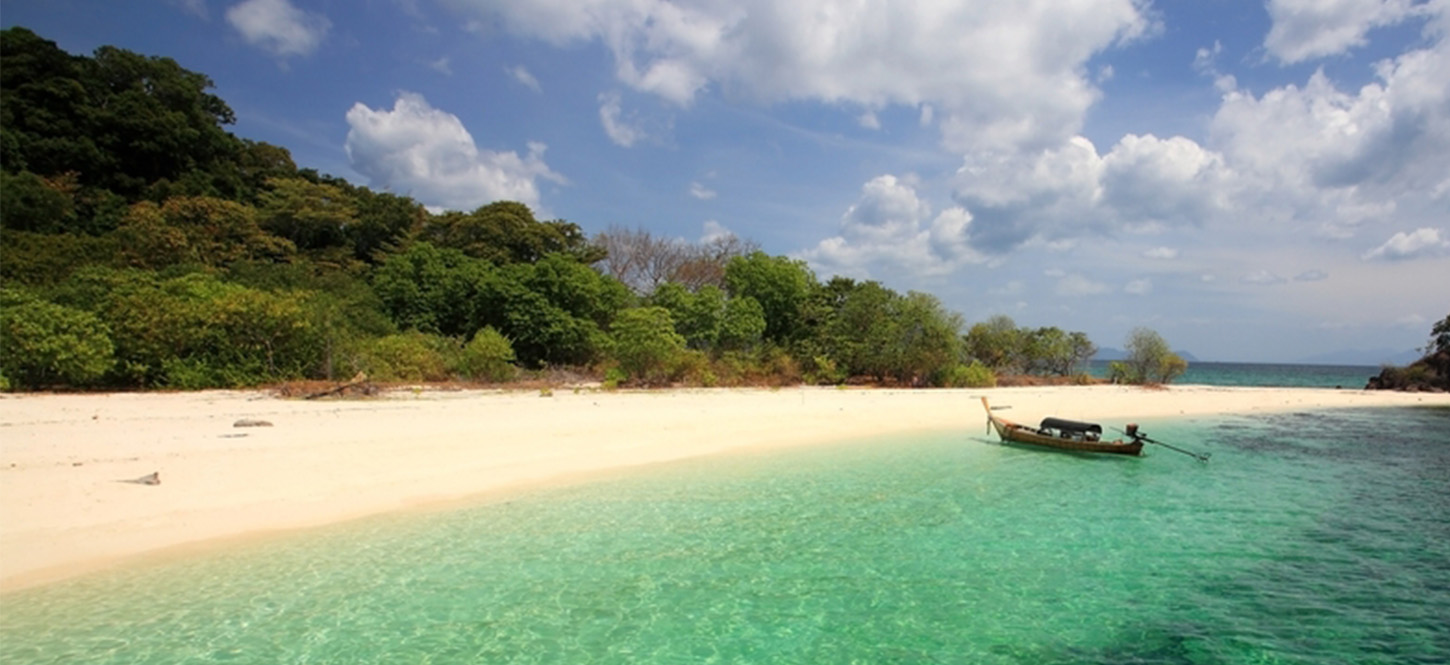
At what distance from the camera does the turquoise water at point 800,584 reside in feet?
21.0

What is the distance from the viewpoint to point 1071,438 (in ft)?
58.9

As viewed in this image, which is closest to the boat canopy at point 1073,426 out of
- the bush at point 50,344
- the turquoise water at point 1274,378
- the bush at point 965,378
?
the bush at point 965,378

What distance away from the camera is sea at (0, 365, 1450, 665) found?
639cm

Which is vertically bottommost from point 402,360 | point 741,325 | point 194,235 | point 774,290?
point 402,360

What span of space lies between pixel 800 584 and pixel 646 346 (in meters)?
20.8

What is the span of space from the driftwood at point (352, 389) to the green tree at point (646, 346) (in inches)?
388

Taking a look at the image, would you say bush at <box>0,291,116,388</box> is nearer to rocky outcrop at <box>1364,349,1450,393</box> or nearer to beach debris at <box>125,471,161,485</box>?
beach debris at <box>125,471,161,485</box>

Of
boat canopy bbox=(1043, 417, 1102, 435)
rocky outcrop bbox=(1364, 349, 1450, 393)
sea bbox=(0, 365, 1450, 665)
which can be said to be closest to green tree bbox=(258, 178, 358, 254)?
sea bbox=(0, 365, 1450, 665)

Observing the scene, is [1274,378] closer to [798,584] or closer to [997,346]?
[997,346]

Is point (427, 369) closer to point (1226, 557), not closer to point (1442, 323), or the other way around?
point (1226, 557)

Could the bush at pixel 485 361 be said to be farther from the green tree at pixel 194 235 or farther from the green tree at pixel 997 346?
the green tree at pixel 997 346

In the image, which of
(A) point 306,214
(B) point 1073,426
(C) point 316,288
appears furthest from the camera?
(A) point 306,214

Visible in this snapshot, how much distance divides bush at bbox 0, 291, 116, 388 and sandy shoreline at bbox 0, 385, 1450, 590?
1.94 metres

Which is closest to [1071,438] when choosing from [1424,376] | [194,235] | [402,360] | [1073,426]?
[1073,426]
